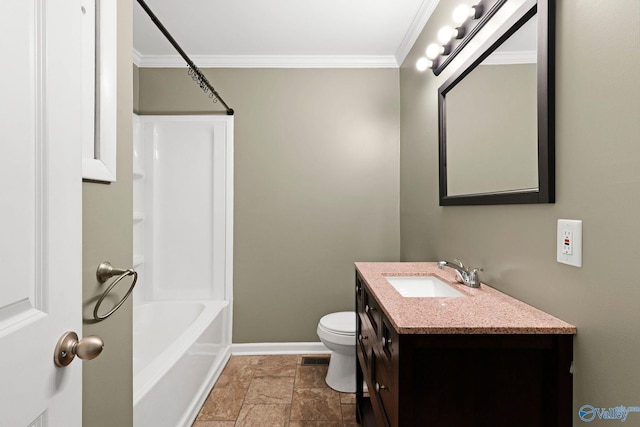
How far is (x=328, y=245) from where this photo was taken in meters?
2.74

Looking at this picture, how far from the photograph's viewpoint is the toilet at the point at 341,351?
210cm

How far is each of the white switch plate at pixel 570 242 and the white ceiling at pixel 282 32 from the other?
1.63 meters

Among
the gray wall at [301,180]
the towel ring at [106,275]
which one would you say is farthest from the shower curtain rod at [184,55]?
the towel ring at [106,275]

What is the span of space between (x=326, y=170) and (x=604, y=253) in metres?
2.06

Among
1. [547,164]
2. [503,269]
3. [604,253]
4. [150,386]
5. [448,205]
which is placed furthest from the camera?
[448,205]

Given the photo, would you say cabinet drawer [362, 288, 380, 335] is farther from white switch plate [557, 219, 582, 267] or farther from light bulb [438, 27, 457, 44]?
light bulb [438, 27, 457, 44]

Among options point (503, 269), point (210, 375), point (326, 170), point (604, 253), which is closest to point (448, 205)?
point (503, 269)

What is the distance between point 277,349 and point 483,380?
210 cm

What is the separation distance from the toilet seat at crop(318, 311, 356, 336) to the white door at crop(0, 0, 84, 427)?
1609mm

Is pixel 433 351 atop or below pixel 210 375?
atop

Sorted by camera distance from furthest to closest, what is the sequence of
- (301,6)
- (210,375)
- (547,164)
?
(210,375)
(301,6)
(547,164)

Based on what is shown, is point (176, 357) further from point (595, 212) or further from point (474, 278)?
point (595, 212)

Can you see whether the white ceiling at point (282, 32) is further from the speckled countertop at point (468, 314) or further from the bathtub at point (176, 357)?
the bathtub at point (176, 357)

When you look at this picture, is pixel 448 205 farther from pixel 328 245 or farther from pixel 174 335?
pixel 174 335
